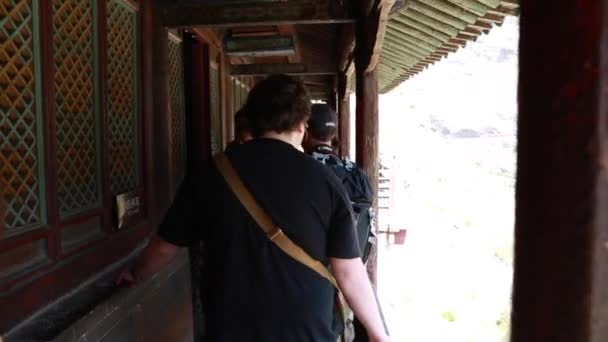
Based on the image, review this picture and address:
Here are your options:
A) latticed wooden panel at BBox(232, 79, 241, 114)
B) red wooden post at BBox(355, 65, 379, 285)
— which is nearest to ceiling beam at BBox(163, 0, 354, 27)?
red wooden post at BBox(355, 65, 379, 285)

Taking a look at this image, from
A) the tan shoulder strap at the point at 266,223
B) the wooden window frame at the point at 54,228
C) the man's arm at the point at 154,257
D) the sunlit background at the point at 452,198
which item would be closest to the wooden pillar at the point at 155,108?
the wooden window frame at the point at 54,228

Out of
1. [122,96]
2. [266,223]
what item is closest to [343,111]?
[122,96]

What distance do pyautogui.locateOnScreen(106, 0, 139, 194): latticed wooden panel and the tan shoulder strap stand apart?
1.57 meters

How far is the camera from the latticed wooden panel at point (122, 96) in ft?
9.37

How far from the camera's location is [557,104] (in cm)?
52

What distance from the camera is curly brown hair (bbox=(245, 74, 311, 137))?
1.67 m

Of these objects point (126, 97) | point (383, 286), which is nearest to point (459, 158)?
point (383, 286)

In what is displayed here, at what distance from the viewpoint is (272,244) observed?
60.7 inches

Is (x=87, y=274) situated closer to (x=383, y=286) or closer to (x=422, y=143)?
(x=383, y=286)

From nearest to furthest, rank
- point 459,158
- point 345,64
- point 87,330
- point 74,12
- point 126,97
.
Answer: point 87,330
point 74,12
point 126,97
point 345,64
point 459,158

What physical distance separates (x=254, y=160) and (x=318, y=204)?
0.91ft

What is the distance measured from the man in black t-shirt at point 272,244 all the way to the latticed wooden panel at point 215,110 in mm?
3685

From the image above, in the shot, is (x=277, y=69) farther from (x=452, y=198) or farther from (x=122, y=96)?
(x=452, y=198)

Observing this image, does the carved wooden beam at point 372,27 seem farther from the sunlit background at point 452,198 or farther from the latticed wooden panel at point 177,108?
the latticed wooden panel at point 177,108
